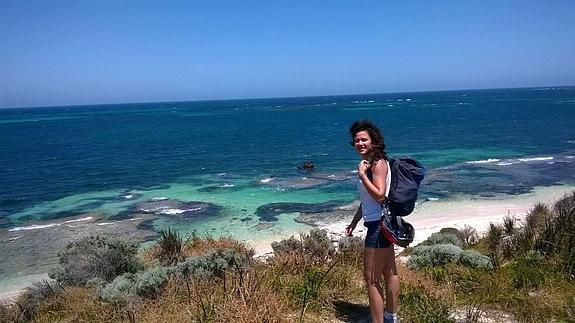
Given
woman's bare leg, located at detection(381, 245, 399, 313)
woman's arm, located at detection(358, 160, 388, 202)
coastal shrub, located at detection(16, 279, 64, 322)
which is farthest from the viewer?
coastal shrub, located at detection(16, 279, 64, 322)

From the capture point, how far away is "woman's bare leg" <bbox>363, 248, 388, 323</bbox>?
4.25 meters

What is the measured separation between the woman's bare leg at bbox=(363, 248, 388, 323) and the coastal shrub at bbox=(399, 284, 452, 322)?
2.31ft

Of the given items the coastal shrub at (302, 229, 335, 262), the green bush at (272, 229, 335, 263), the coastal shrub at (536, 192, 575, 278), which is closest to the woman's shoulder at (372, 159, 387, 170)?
the green bush at (272, 229, 335, 263)

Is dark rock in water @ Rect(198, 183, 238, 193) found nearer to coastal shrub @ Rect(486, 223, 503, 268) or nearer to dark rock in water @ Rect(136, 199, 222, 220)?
dark rock in water @ Rect(136, 199, 222, 220)

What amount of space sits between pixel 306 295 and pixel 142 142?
56.6 m

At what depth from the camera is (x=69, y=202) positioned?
988 inches

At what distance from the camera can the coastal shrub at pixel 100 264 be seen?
28.0ft

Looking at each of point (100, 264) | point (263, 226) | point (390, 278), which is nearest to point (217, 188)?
point (263, 226)

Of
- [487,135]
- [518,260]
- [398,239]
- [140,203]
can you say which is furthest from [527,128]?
[398,239]

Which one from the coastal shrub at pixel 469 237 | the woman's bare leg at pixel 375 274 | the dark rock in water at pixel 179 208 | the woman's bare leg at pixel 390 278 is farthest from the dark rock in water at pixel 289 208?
the woman's bare leg at pixel 375 274

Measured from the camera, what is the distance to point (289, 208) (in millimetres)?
21594

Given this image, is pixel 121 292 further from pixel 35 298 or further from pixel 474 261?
pixel 474 261

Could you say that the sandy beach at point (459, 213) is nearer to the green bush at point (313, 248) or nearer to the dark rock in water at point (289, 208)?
the dark rock in water at point (289, 208)

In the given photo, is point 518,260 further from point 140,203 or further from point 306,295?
point 140,203
